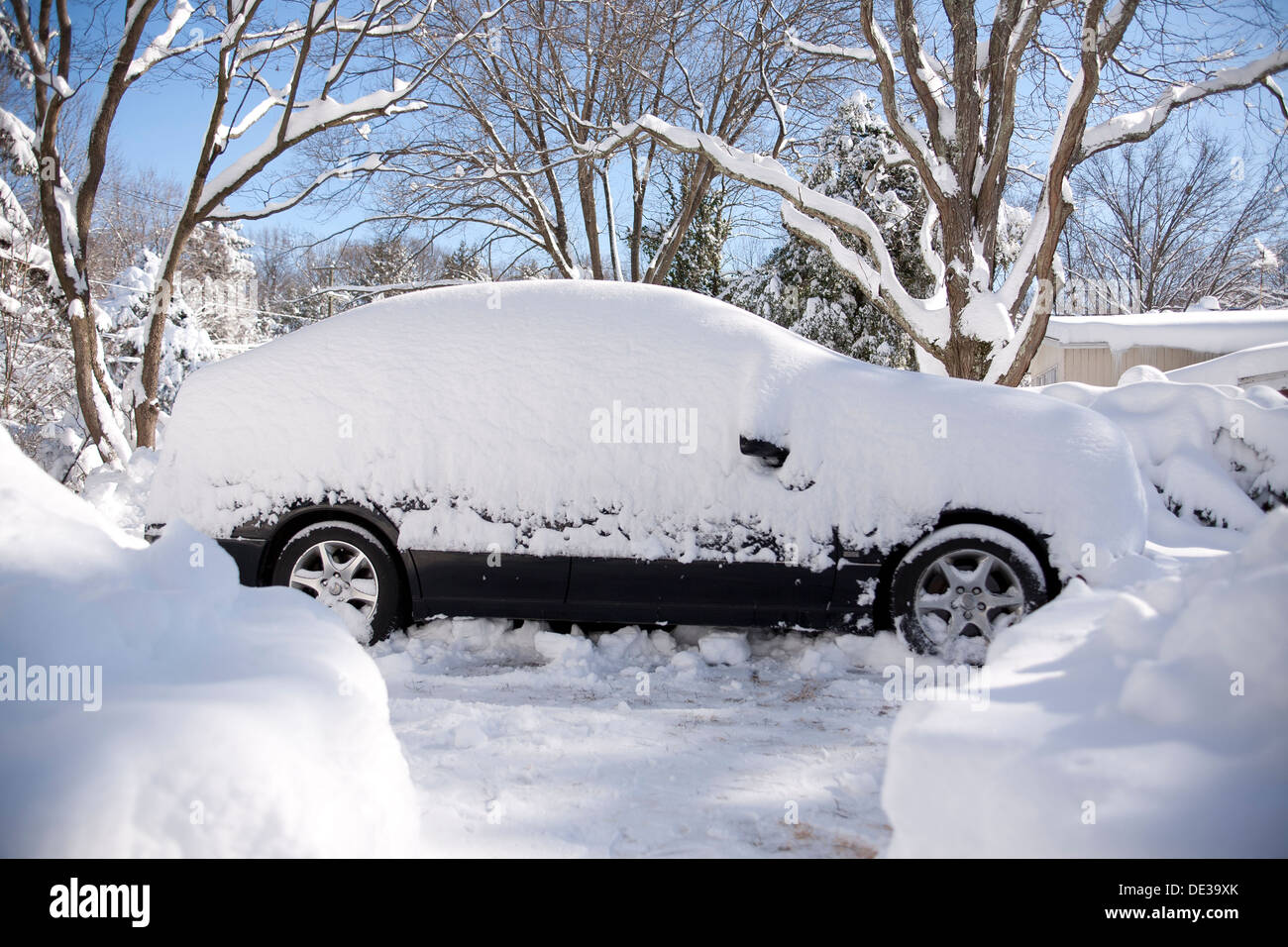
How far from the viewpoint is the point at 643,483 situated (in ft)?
11.9

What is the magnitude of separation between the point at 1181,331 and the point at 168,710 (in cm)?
1997

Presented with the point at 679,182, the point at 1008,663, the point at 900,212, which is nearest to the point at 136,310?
the point at 679,182

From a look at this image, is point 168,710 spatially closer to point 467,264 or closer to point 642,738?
point 642,738

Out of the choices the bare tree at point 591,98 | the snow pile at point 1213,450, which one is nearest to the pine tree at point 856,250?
the bare tree at point 591,98

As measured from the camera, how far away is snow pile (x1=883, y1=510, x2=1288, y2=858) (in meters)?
1.16

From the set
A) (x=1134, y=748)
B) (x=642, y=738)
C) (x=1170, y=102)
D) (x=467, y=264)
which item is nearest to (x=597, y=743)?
(x=642, y=738)

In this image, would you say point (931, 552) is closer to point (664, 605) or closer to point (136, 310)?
point (664, 605)

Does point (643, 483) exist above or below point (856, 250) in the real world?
below

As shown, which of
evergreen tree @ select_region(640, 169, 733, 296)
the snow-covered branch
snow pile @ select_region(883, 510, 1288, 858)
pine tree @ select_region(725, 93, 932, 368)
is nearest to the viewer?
snow pile @ select_region(883, 510, 1288, 858)

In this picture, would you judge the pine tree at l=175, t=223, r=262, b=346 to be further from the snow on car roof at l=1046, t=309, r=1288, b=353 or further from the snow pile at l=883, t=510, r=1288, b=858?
the snow pile at l=883, t=510, r=1288, b=858

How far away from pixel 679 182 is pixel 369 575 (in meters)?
16.0

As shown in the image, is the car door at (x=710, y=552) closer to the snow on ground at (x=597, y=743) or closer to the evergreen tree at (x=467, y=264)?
the snow on ground at (x=597, y=743)

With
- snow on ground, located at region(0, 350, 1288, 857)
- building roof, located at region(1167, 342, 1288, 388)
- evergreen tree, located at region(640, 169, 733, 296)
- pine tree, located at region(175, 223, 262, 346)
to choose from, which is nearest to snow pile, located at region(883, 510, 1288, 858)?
snow on ground, located at region(0, 350, 1288, 857)

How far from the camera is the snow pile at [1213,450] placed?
5.02m
